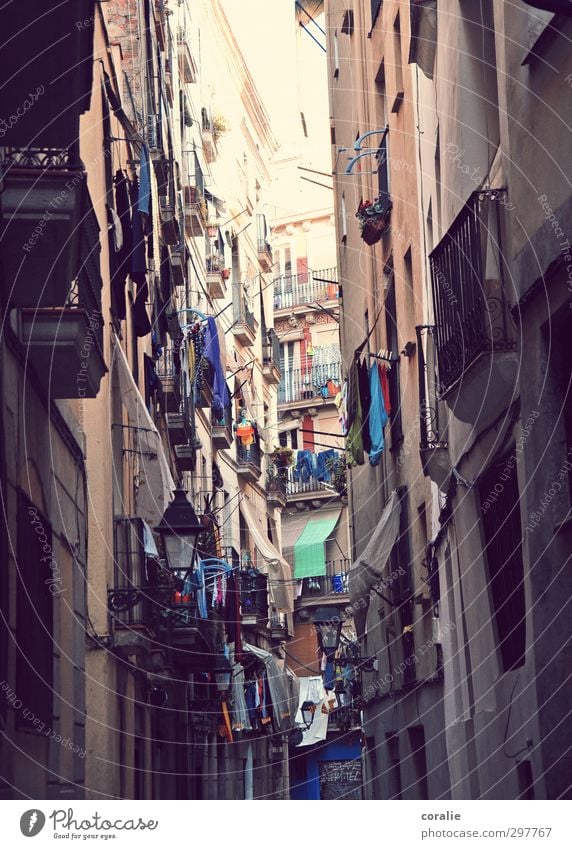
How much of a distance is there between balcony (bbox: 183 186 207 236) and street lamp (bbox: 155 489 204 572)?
12.9m

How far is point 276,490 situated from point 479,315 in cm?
2975

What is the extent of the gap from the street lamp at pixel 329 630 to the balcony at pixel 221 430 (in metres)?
4.45

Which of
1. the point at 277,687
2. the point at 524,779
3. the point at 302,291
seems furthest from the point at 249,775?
the point at 524,779

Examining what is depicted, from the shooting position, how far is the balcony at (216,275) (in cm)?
3288

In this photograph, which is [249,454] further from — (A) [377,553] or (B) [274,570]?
(A) [377,553]

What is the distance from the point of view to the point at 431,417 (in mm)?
16641

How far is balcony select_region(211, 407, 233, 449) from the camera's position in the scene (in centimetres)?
3227

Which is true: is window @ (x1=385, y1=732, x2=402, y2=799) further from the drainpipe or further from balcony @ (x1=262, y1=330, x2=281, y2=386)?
balcony @ (x1=262, y1=330, x2=281, y2=386)

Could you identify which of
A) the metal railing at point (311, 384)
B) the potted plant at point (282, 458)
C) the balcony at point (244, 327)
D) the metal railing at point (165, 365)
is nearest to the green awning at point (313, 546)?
the potted plant at point (282, 458)

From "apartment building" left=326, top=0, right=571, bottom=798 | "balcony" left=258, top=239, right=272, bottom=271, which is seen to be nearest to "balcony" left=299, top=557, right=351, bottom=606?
"balcony" left=258, top=239, right=272, bottom=271
